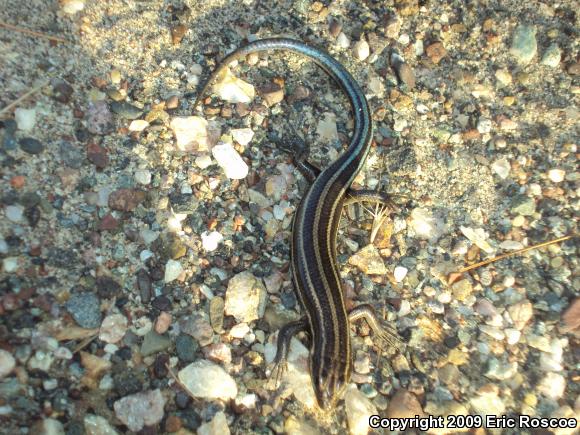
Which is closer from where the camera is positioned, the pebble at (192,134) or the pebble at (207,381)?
the pebble at (207,381)

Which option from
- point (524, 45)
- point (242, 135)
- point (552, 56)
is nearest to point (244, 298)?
point (242, 135)

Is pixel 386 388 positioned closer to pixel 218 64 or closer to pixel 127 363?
pixel 127 363

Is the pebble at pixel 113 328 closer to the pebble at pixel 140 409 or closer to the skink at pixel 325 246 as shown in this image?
the pebble at pixel 140 409

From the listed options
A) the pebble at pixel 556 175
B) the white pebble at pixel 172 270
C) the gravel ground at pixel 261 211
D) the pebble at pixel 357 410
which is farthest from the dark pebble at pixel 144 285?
the pebble at pixel 556 175

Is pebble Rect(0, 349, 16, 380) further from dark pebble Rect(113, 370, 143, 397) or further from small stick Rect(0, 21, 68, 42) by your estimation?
small stick Rect(0, 21, 68, 42)

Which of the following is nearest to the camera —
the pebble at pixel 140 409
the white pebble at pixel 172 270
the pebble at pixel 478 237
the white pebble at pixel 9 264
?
the pebble at pixel 140 409

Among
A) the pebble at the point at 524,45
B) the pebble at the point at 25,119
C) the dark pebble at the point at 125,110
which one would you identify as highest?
the pebble at the point at 524,45

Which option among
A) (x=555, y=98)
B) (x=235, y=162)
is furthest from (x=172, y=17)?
(x=555, y=98)

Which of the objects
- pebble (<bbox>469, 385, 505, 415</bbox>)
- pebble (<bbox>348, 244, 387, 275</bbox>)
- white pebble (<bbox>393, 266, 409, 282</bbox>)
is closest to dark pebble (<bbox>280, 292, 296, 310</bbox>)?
pebble (<bbox>348, 244, 387, 275</bbox>)
